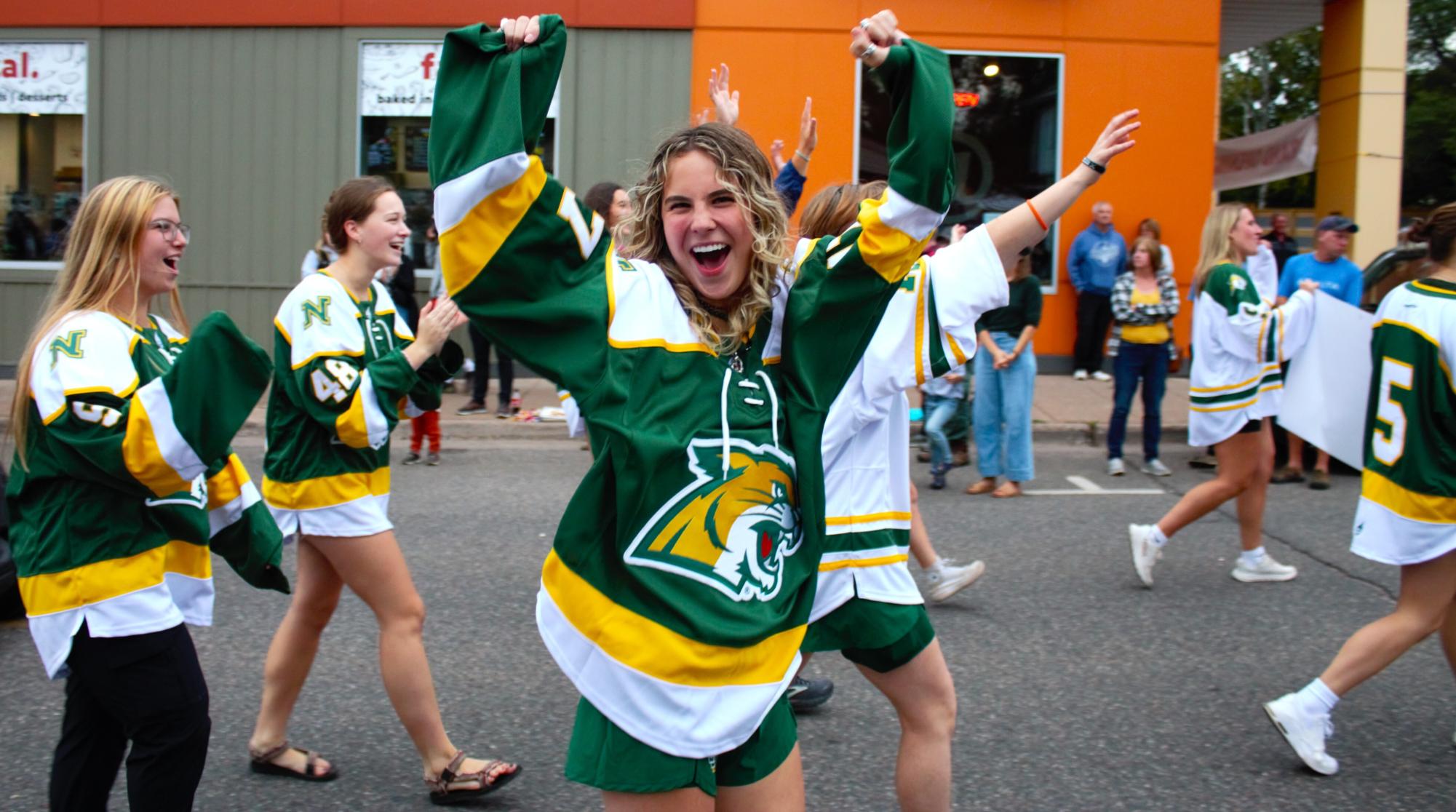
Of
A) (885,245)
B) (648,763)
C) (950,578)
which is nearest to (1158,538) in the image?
(950,578)

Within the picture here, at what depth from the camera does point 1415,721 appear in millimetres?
4617

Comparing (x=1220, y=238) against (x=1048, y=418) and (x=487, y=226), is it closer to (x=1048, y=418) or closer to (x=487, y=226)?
(x=1048, y=418)

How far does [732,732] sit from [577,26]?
12722 mm

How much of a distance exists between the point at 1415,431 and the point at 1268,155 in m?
15.3

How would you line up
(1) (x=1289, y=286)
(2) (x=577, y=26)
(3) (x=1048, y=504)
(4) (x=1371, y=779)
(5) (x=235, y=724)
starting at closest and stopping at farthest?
1. (4) (x=1371, y=779)
2. (5) (x=235, y=724)
3. (3) (x=1048, y=504)
4. (1) (x=1289, y=286)
5. (2) (x=577, y=26)

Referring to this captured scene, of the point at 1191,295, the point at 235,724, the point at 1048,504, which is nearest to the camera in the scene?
the point at 235,724

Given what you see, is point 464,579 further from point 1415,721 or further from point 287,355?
point 1415,721

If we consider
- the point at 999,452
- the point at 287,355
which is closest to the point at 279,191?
the point at 999,452

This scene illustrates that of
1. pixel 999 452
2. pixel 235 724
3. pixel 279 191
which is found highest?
pixel 279 191

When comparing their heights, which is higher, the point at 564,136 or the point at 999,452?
the point at 564,136

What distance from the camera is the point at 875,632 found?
9.97 ft

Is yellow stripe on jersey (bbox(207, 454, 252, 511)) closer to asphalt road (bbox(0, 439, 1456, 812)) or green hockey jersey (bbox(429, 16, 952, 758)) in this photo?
asphalt road (bbox(0, 439, 1456, 812))

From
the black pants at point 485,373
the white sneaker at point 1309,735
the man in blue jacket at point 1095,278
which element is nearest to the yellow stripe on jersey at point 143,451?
the white sneaker at point 1309,735

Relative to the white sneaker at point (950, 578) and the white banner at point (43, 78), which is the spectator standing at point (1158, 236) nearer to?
the white sneaker at point (950, 578)
